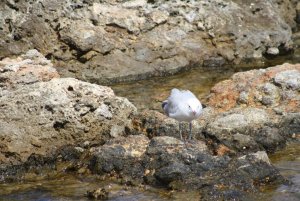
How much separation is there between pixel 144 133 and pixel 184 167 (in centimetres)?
176

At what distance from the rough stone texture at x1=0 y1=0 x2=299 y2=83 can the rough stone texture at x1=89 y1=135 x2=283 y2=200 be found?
240 inches

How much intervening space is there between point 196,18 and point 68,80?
697 cm

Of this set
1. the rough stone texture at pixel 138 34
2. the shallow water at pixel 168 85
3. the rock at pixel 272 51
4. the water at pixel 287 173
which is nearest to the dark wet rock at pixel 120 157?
the water at pixel 287 173

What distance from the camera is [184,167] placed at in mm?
8016

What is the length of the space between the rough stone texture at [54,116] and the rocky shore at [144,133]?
2cm

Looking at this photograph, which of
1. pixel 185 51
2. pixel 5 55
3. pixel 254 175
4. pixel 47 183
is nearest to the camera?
pixel 254 175

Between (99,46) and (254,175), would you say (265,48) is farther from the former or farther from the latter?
(254,175)

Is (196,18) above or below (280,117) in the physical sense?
above

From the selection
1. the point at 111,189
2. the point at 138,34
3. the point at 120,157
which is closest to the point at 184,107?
the point at 120,157

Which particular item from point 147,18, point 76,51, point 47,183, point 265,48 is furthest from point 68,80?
point 265,48

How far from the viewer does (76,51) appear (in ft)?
48.4

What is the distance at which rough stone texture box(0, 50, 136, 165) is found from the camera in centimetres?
916

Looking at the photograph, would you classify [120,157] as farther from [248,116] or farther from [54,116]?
[248,116]

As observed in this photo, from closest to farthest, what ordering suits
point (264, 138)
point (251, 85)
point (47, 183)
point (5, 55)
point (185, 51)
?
point (47, 183) < point (264, 138) < point (251, 85) < point (5, 55) < point (185, 51)
